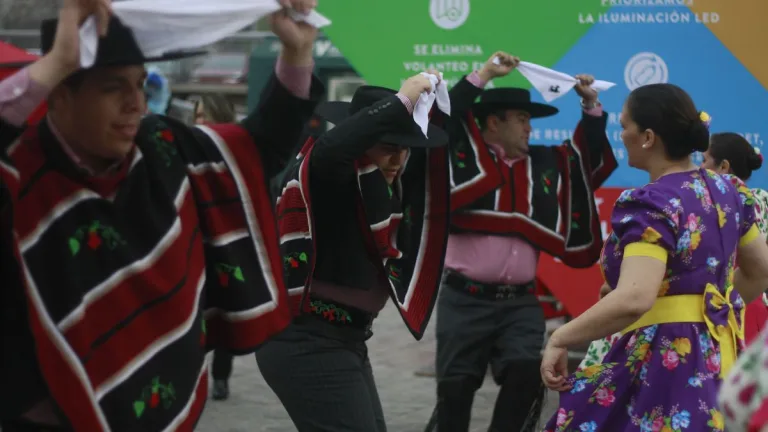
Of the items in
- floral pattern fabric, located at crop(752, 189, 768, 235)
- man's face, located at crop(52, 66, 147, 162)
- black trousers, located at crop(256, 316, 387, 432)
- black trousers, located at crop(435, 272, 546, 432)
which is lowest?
black trousers, located at crop(435, 272, 546, 432)

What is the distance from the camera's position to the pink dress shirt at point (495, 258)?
5.14 m

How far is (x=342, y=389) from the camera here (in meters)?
3.46

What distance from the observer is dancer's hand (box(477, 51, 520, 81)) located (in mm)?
4977

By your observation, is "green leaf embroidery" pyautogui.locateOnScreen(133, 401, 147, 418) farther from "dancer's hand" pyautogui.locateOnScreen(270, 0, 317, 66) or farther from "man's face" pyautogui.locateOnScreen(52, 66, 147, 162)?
"dancer's hand" pyautogui.locateOnScreen(270, 0, 317, 66)

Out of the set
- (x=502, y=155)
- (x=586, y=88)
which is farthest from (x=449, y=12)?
(x=586, y=88)

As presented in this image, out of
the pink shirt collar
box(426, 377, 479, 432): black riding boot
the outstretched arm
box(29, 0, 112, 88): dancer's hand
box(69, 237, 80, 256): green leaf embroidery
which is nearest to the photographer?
box(29, 0, 112, 88): dancer's hand

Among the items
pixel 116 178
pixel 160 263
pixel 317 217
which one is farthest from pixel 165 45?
pixel 317 217

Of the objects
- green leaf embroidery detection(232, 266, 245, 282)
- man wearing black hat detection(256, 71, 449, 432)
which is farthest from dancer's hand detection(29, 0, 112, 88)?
man wearing black hat detection(256, 71, 449, 432)

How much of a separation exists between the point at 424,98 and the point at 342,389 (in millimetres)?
988

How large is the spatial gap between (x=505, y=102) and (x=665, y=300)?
7.03 feet

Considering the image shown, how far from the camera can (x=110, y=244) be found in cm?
228

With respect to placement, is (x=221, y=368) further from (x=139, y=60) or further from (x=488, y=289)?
(x=139, y=60)

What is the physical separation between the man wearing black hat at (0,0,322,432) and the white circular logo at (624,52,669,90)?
13.1 feet

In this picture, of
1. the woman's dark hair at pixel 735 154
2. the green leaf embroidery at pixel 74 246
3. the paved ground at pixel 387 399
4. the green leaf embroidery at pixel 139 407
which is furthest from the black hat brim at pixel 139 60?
the paved ground at pixel 387 399
